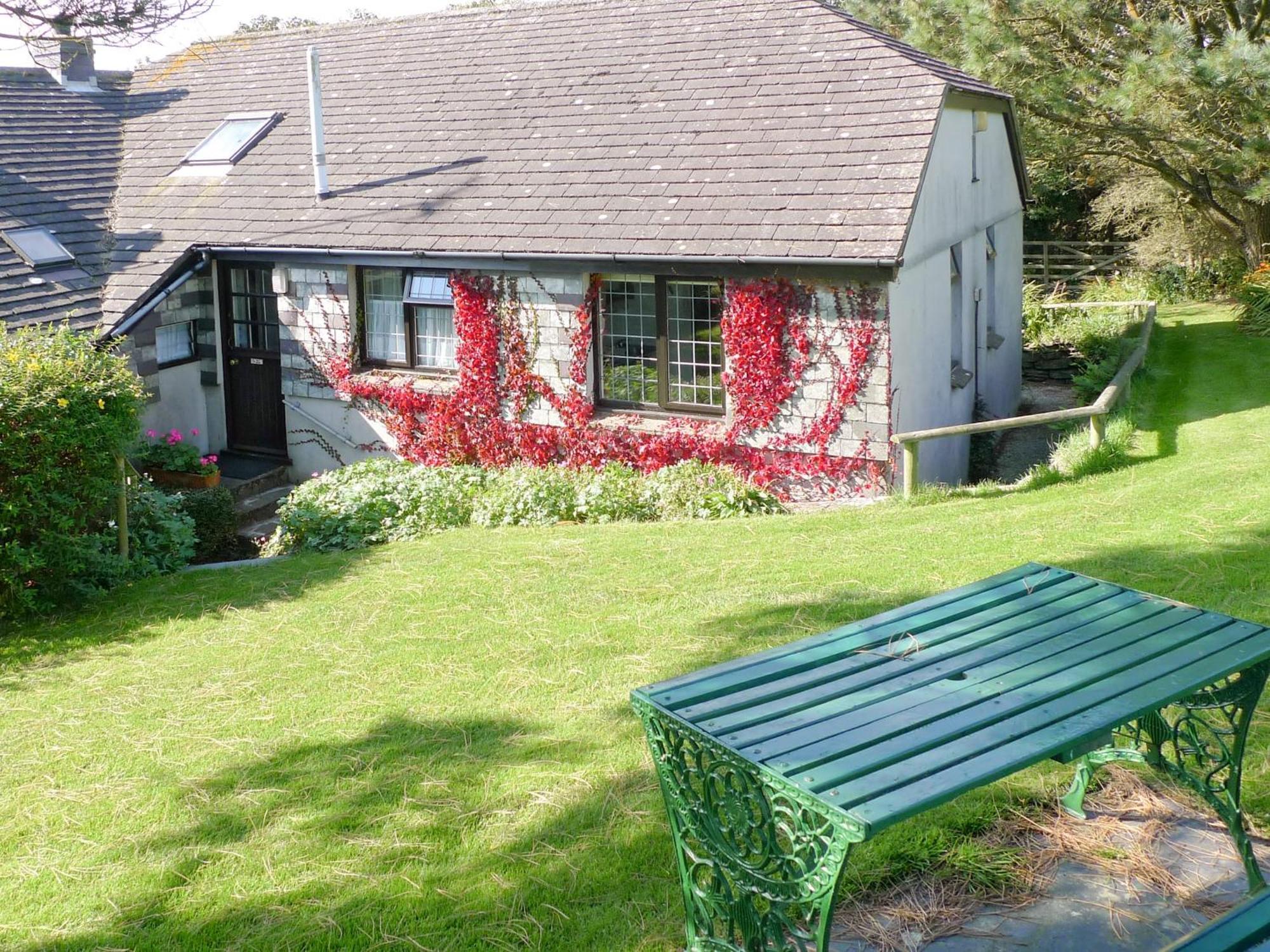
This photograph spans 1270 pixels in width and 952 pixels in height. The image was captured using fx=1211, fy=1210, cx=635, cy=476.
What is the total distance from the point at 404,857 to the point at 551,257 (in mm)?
9615

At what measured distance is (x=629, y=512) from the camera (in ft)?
39.8

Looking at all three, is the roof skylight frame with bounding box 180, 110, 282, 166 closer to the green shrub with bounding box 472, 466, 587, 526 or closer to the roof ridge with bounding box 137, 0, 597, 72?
the roof ridge with bounding box 137, 0, 597, 72

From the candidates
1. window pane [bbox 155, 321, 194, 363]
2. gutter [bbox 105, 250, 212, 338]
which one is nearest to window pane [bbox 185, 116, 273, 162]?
gutter [bbox 105, 250, 212, 338]

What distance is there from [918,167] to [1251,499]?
197 inches

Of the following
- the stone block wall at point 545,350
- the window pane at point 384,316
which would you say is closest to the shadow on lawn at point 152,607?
the stone block wall at point 545,350

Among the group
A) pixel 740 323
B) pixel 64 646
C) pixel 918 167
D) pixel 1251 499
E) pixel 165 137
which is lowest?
pixel 64 646

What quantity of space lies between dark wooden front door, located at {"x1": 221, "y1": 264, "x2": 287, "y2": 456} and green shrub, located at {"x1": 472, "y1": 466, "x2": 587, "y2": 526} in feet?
17.0

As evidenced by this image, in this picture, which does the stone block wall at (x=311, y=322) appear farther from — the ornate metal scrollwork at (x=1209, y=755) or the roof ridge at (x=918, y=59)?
the ornate metal scrollwork at (x=1209, y=755)

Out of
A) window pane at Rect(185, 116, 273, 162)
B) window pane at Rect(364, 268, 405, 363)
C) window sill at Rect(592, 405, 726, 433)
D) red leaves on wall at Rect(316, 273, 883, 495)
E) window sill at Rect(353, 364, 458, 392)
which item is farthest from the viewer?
window pane at Rect(185, 116, 273, 162)

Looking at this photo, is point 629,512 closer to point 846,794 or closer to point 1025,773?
point 1025,773

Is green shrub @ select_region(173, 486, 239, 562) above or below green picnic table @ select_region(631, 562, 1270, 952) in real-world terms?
below

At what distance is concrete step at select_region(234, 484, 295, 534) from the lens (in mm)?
14789

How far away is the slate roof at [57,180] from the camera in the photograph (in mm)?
14719

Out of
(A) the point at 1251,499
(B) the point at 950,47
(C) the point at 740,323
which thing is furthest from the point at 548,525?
(B) the point at 950,47
